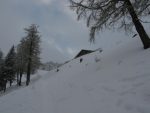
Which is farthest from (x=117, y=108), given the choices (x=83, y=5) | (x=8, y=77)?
(x=8, y=77)

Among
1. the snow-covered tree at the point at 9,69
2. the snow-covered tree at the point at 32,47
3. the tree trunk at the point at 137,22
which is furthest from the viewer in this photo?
the snow-covered tree at the point at 9,69

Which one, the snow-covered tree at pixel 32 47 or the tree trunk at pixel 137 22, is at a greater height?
the snow-covered tree at pixel 32 47

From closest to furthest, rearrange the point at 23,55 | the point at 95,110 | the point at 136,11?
the point at 95,110, the point at 136,11, the point at 23,55

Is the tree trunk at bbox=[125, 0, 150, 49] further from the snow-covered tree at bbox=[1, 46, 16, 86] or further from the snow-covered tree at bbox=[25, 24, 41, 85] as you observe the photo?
the snow-covered tree at bbox=[1, 46, 16, 86]

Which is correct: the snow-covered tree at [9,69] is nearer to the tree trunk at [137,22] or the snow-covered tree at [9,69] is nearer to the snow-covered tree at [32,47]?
the snow-covered tree at [32,47]

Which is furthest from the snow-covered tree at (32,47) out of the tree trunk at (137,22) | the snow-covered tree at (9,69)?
the tree trunk at (137,22)

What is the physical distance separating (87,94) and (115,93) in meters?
1.53

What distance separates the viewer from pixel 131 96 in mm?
5992

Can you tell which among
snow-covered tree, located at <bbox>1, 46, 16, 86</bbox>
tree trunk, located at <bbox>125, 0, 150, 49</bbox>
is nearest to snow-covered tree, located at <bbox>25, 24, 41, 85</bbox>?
snow-covered tree, located at <bbox>1, 46, 16, 86</bbox>

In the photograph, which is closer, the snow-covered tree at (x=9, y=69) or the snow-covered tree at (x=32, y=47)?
the snow-covered tree at (x=32, y=47)

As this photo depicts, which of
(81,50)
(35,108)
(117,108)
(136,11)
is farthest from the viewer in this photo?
(81,50)

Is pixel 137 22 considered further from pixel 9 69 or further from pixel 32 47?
pixel 9 69

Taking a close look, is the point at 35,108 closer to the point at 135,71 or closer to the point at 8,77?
the point at 135,71

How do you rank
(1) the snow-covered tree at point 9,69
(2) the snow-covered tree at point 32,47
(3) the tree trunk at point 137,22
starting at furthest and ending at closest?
(1) the snow-covered tree at point 9,69 → (2) the snow-covered tree at point 32,47 → (3) the tree trunk at point 137,22
